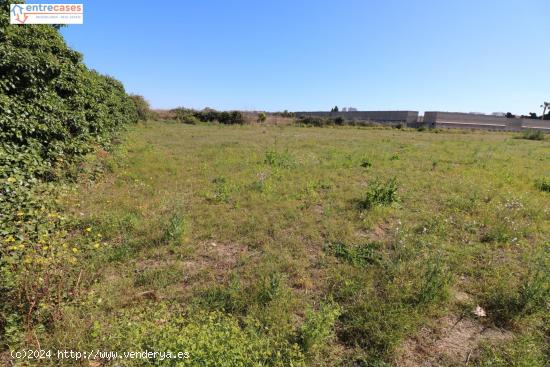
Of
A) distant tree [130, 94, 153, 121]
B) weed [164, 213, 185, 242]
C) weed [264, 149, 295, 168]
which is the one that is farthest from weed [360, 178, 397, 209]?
distant tree [130, 94, 153, 121]

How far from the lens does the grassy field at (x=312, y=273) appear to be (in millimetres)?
2500

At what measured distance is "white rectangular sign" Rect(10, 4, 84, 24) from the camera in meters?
5.69

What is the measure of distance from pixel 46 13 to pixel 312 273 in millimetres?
8320

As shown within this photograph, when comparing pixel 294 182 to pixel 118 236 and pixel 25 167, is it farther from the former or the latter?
pixel 25 167

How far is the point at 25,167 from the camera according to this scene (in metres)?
4.49

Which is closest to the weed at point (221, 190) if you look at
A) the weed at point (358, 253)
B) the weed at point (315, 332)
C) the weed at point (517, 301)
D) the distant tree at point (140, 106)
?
the weed at point (358, 253)

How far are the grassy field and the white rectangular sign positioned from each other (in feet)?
11.7

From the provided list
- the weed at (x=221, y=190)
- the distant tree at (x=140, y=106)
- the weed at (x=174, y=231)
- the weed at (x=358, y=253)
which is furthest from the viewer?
the distant tree at (x=140, y=106)

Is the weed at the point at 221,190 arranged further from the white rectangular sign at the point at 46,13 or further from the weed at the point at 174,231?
the white rectangular sign at the point at 46,13

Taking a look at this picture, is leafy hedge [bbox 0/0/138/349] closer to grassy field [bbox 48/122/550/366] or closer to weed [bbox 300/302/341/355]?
grassy field [bbox 48/122/550/366]

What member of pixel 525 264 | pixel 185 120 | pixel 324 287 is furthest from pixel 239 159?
pixel 185 120

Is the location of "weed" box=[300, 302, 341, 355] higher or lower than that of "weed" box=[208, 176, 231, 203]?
lower

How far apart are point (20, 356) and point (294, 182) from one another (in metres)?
6.12

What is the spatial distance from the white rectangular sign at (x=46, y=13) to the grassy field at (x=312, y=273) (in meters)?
3.58
